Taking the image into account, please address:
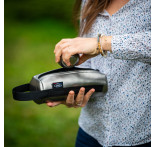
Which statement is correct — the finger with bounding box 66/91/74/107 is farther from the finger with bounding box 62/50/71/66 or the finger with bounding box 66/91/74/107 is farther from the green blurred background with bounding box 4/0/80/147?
the green blurred background with bounding box 4/0/80/147

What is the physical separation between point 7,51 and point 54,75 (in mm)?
7671

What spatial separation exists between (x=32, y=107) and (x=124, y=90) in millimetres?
3729

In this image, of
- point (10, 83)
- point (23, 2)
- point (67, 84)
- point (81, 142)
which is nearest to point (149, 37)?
point (67, 84)

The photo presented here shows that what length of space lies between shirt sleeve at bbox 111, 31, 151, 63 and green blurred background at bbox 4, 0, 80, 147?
4.10ft

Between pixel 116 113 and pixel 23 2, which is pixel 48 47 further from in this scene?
pixel 116 113

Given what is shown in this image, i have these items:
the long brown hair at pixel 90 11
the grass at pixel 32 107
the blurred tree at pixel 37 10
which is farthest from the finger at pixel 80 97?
the blurred tree at pixel 37 10

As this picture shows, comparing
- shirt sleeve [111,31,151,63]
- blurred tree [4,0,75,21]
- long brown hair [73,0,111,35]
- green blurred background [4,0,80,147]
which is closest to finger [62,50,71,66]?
shirt sleeve [111,31,151,63]

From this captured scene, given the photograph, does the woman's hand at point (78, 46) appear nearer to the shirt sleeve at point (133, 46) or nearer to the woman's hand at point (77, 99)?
the shirt sleeve at point (133, 46)

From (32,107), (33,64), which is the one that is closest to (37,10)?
(33,64)

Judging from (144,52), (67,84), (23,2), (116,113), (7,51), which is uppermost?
(23,2)

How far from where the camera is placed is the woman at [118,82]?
1224 mm

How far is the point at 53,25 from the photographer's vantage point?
12.1 metres

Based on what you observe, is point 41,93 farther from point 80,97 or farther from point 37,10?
point 37,10

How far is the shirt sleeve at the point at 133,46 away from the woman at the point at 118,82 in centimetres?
9
